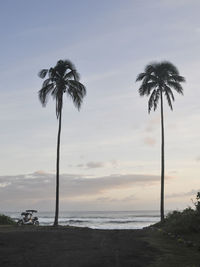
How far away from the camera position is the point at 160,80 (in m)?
36.1

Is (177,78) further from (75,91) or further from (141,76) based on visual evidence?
(75,91)

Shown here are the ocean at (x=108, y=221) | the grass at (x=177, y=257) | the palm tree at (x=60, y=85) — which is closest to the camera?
the grass at (x=177, y=257)

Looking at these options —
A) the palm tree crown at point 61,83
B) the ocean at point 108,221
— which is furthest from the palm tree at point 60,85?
the ocean at point 108,221

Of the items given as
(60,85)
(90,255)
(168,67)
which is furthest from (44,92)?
(90,255)

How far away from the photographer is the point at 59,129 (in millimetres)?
33781

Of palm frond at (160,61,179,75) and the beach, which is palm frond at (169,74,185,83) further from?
the beach

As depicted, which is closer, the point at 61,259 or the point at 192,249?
the point at 61,259

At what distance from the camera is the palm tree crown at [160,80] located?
118 ft

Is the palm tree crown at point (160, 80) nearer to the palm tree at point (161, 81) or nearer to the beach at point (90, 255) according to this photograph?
the palm tree at point (161, 81)

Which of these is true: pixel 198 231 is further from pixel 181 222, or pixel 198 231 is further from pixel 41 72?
pixel 41 72

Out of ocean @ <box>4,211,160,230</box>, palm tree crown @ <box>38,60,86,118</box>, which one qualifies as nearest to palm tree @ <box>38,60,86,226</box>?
palm tree crown @ <box>38,60,86,118</box>

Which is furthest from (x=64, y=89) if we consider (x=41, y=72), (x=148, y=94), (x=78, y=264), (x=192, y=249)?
(x=78, y=264)

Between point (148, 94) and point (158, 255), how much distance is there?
82.0 ft

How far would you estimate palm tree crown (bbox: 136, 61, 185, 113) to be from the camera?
3606 cm
